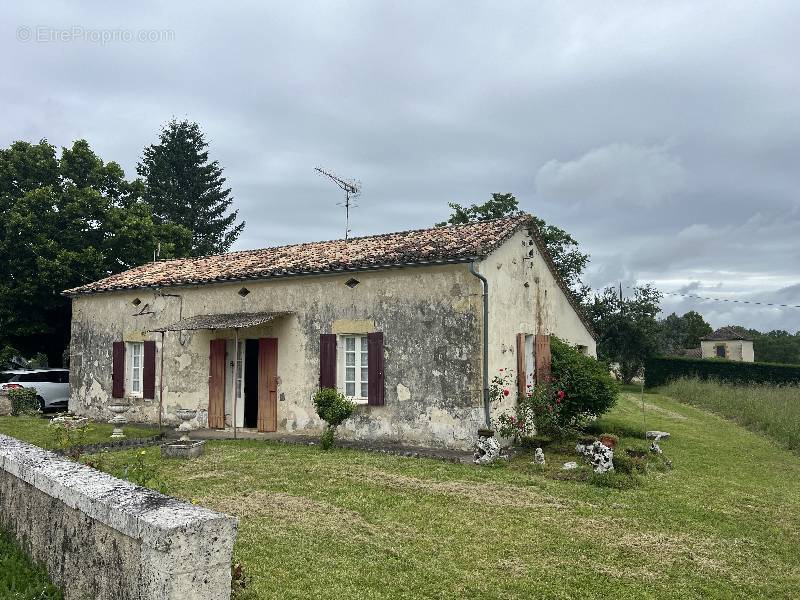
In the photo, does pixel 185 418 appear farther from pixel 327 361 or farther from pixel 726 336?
pixel 726 336

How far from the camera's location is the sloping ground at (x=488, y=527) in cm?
480

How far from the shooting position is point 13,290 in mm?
19281

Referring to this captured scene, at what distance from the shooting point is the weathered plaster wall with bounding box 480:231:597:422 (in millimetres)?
11141

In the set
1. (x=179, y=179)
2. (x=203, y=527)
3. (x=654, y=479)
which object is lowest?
(x=654, y=479)

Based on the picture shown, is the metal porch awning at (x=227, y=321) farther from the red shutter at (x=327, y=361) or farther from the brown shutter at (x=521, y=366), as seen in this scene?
the brown shutter at (x=521, y=366)

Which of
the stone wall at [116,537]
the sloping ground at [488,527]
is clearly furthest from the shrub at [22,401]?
the stone wall at [116,537]

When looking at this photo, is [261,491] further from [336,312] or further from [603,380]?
[603,380]

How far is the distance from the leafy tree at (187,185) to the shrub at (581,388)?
97.8ft

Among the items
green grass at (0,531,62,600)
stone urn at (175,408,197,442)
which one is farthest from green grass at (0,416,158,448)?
green grass at (0,531,62,600)

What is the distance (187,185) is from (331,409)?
107 ft

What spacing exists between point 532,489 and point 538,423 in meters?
Answer: 4.04

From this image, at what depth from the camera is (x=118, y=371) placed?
15289mm

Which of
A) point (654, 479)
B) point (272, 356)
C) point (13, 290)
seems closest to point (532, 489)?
point (654, 479)

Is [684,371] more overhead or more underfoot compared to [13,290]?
more underfoot
